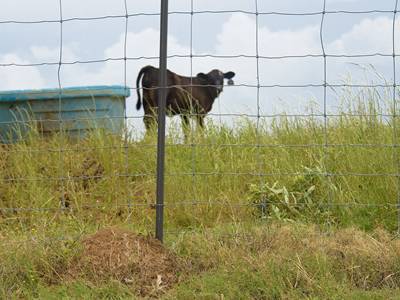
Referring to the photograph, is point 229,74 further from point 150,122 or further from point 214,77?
point 150,122

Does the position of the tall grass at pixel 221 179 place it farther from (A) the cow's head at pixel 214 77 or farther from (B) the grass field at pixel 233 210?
(A) the cow's head at pixel 214 77

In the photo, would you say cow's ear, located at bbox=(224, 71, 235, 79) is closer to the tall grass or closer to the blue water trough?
the blue water trough

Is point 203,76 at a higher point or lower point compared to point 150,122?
higher

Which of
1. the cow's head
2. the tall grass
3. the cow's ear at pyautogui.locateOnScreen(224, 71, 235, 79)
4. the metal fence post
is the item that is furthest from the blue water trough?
the cow's ear at pyautogui.locateOnScreen(224, 71, 235, 79)

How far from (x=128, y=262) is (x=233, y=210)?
68.5 inches

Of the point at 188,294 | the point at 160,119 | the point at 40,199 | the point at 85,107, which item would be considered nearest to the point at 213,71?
the point at 85,107

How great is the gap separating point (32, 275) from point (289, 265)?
62.5 inches

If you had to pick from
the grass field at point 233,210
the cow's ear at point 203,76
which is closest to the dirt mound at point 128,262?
the grass field at point 233,210

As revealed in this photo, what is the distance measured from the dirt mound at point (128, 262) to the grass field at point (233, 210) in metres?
0.06

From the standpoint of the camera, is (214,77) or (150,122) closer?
(150,122)

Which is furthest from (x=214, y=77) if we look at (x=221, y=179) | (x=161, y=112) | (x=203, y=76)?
(x=161, y=112)

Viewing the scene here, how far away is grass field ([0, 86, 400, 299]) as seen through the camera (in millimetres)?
4137

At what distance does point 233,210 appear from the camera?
19.3 ft

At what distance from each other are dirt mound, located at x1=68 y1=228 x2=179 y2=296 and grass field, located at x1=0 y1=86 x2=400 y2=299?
6 cm
